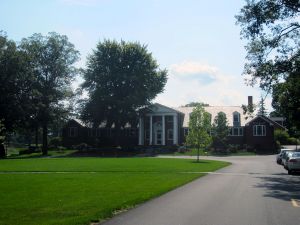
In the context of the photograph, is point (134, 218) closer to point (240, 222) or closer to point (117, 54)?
point (240, 222)

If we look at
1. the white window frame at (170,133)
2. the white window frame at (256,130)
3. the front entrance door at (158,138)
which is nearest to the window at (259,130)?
the white window frame at (256,130)

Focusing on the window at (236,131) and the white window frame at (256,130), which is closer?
the white window frame at (256,130)

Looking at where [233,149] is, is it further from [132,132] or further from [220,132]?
[132,132]

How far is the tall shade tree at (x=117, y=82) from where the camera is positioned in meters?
66.6

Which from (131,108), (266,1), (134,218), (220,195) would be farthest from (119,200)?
(131,108)

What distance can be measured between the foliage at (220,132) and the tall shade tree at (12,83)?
1150 inches

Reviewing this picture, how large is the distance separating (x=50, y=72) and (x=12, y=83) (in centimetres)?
830

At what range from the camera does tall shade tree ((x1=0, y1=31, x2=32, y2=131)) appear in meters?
→ 59.0

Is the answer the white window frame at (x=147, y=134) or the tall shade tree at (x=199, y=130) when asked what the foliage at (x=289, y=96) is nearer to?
the tall shade tree at (x=199, y=130)

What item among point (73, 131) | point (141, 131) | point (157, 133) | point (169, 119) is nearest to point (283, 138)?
point (169, 119)

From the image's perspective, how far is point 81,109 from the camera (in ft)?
227

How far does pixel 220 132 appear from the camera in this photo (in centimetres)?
6575

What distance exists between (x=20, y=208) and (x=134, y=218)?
3620 mm

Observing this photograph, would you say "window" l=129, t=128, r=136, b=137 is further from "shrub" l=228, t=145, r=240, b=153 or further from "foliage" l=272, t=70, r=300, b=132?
"foliage" l=272, t=70, r=300, b=132
